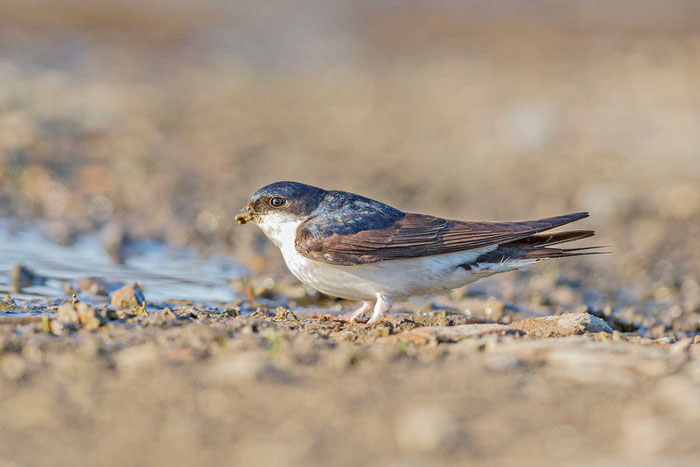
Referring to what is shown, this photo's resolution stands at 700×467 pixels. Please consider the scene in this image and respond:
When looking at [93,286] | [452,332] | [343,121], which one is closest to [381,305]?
[452,332]

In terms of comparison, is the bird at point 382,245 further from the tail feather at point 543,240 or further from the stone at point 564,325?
the stone at point 564,325

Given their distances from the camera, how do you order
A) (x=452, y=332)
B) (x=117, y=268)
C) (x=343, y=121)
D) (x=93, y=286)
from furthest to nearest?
(x=343, y=121) → (x=117, y=268) → (x=93, y=286) → (x=452, y=332)

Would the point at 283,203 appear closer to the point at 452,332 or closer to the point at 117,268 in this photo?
the point at 452,332

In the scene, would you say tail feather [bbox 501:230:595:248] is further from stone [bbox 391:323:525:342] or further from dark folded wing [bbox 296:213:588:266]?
stone [bbox 391:323:525:342]

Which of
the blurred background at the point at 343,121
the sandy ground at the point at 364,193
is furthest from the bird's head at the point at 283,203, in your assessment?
the blurred background at the point at 343,121

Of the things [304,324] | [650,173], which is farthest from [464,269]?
[650,173]

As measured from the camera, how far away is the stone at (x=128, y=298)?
18.7ft

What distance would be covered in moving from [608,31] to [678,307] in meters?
13.1

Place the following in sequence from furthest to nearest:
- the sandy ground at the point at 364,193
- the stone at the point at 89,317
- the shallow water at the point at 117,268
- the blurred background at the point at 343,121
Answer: the blurred background at the point at 343,121 → the shallow water at the point at 117,268 → the stone at the point at 89,317 → the sandy ground at the point at 364,193

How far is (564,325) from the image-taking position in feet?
16.4

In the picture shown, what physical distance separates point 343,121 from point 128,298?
7.91m

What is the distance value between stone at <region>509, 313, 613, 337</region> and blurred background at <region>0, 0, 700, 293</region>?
10.3ft

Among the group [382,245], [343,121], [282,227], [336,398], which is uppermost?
[343,121]

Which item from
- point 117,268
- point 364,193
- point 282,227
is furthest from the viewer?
point 364,193
